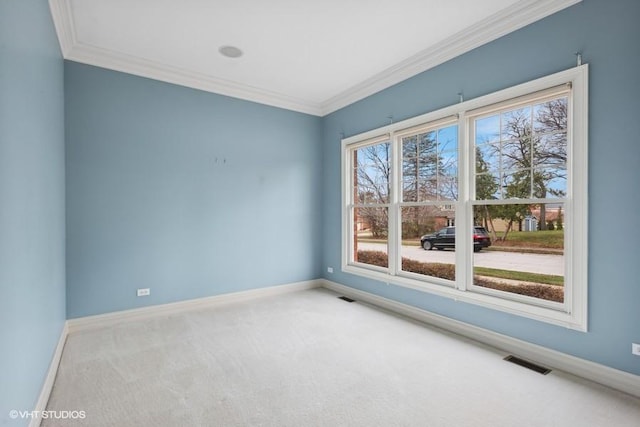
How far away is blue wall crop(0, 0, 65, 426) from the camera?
1403 mm

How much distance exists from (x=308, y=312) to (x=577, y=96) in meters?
3.33

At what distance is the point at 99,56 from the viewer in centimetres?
333

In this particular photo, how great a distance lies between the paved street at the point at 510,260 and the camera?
8.63 ft

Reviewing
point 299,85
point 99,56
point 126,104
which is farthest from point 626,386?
point 99,56

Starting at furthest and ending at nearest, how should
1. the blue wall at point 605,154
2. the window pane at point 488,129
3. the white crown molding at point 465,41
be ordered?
the window pane at point 488,129, the white crown molding at point 465,41, the blue wall at point 605,154

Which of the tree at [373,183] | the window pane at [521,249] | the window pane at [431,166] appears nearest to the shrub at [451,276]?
the window pane at [521,249]

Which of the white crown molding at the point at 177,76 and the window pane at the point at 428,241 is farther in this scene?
the window pane at the point at 428,241

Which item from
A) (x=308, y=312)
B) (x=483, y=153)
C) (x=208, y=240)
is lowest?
(x=308, y=312)

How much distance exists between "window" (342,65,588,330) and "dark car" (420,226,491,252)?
1 cm

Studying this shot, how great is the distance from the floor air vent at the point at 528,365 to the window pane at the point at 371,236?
1784 mm

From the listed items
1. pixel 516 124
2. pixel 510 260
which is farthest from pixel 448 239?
pixel 516 124

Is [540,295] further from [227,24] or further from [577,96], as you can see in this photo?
[227,24]

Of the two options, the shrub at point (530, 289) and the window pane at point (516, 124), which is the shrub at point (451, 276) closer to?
the shrub at point (530, 289)

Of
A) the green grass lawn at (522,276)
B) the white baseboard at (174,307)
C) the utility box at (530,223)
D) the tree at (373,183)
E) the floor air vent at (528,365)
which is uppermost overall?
the tree at (373,183)
